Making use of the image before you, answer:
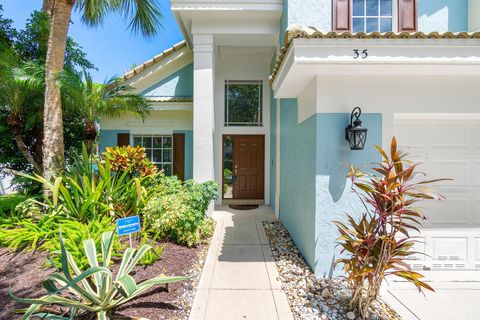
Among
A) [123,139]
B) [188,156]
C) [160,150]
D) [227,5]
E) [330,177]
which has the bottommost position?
[330,177]

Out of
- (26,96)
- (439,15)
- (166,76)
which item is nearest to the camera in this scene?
(439,15)

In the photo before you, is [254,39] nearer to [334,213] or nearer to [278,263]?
[334,213]

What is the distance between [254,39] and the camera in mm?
7367

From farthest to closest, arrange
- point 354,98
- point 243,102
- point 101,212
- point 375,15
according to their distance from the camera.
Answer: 1. point 243,102
2. point 375,15
3. point 101,212
4. point 354,98

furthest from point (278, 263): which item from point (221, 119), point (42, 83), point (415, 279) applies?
point (42, 83)

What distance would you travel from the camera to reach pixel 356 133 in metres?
3.41

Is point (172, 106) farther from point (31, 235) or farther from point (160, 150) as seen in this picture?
point (31, 235)

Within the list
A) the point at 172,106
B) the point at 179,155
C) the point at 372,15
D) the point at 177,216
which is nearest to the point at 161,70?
the point at 172,106

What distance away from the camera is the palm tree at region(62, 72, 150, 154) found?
572 centimetres

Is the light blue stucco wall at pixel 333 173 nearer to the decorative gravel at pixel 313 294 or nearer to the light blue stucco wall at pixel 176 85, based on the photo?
the decorative gravel at pixel 313 294

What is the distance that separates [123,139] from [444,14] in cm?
967

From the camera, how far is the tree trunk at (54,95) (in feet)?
17.9

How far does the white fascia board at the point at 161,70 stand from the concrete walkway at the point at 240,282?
5787mm

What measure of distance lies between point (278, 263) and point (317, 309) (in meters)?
1.24
